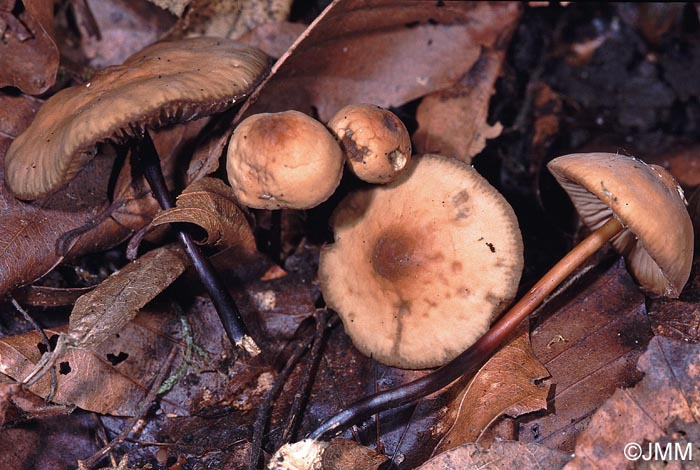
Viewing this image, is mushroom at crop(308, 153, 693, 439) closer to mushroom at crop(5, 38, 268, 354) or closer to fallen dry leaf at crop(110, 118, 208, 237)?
mushroom at crop(5, 38, 268, 354)

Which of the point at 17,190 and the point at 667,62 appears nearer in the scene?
the point at 17,190

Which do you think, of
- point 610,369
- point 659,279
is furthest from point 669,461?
point 659,279

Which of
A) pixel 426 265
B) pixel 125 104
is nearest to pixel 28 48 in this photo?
pixel 125 104

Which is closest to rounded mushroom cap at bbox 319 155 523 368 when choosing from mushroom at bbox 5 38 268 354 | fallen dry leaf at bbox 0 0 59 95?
mushroom at bbox 5 38 268 354

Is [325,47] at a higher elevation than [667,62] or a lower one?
higher

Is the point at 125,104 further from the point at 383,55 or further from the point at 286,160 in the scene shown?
the point at 383,55

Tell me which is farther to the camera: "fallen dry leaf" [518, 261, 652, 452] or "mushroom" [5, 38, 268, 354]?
"fallen dry leaf" [518, 261, 652, 452]

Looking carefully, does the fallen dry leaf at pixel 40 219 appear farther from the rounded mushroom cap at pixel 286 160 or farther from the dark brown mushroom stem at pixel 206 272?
the rounded mushroom cap at pixel 286 160

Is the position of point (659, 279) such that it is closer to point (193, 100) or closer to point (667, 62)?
point (667, 62)

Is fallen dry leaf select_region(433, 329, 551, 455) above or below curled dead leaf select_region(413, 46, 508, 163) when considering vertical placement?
below
